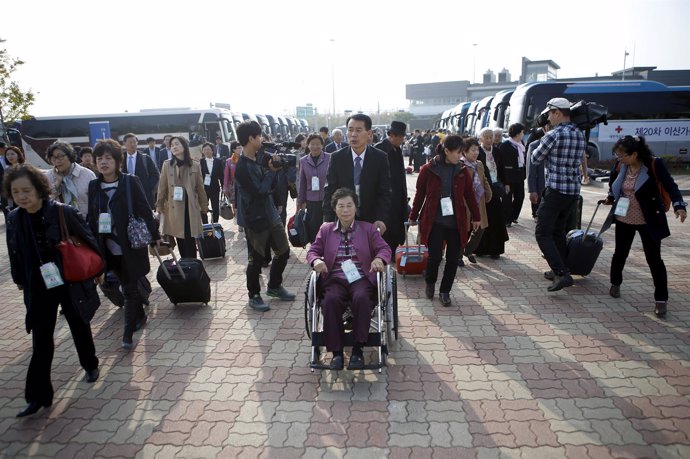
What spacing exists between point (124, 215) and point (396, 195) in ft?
9.90

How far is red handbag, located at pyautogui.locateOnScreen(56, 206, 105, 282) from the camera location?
341 cm

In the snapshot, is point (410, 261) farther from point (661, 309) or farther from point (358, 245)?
point (661, 309)

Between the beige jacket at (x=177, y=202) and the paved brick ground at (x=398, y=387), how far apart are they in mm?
1190

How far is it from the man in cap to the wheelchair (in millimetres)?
2050

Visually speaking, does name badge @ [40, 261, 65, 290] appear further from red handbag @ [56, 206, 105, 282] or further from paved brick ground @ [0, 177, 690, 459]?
paved brick ground @ [0, 177, 690, 459]

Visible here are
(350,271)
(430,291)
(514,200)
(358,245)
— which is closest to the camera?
(350,271)

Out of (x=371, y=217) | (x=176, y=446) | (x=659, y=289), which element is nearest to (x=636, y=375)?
(x=659, y=289)

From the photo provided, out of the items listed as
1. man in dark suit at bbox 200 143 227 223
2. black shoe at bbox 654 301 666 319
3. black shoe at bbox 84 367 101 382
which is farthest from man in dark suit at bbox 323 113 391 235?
man in dark suit at bbox 200 143 227 223

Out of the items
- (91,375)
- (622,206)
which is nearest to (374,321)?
(91,375)

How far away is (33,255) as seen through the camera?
335 centimetres

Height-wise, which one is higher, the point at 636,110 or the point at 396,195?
the point at 636,110

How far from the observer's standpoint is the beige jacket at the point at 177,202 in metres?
6.07

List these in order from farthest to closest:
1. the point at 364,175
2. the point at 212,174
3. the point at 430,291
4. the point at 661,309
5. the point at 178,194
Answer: the point at 212,174 < the point at 178,194 < the point at 430,291 < the point at 364,175 < the point at 661,309

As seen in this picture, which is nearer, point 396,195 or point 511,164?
point 396,195
